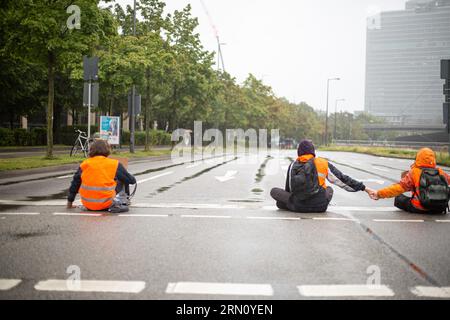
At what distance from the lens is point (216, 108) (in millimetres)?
50469

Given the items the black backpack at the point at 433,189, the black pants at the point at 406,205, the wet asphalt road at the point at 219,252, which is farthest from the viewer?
the black pants at the point at 406,205

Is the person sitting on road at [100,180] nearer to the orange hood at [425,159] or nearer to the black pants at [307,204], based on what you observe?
the black pants at [307,204]

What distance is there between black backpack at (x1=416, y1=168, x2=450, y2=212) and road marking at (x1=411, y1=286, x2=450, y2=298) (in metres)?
4.38

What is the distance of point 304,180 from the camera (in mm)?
7953

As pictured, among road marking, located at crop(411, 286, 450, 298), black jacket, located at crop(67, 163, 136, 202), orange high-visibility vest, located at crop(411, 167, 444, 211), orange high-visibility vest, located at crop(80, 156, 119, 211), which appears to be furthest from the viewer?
orange high-visibility vest, located at crop(411, 167, 444, 211)

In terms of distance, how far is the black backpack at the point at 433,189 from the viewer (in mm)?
8016

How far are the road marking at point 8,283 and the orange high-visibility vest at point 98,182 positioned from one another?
142 inches

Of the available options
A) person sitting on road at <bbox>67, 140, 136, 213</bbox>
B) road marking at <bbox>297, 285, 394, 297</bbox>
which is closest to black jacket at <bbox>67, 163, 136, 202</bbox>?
person sitting on road at <bbox>67, 140, 136, 213</bbox>

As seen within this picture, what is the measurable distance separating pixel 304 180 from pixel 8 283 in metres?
5.13

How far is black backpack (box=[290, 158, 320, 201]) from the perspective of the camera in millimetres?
7933

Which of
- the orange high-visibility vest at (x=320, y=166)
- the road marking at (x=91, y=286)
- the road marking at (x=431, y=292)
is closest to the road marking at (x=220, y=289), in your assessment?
the road marking at (x=91, y=286)

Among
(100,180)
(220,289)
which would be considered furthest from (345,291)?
(100,180)

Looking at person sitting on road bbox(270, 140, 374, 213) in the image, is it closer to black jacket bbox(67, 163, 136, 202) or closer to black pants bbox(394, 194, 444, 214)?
black pants bbox(394, 194, 444, 214)
